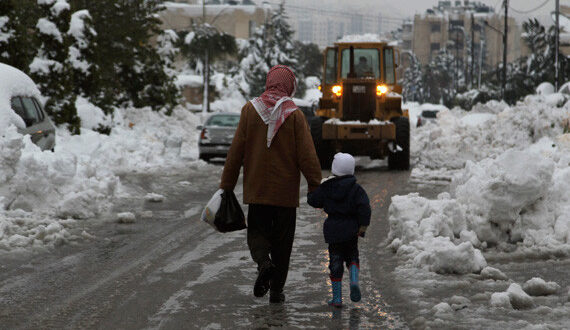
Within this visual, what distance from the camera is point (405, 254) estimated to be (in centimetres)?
812

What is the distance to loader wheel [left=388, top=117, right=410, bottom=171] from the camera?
20.5 m

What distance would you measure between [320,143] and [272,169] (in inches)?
566

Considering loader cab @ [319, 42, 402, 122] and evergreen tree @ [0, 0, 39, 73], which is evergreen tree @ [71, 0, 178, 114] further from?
loader cab @ [319, 42, 402, 122]

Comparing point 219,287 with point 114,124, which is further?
point 114,124

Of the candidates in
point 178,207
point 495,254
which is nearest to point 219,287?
point 495,254

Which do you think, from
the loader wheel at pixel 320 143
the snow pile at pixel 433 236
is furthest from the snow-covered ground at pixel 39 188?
the loader wheel at pixel 320 143

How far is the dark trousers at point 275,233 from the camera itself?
6227mm

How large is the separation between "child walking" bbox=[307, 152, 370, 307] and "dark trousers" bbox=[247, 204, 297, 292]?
295 mm

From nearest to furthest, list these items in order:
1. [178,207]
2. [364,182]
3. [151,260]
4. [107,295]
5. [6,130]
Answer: [107,295] < [151,260] < [6,130] < [178,207] < [364,182]

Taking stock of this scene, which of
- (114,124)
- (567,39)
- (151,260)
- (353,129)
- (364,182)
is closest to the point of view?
(151,260)

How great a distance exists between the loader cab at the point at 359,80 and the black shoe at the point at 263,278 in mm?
14395

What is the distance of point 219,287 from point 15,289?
1.57 m

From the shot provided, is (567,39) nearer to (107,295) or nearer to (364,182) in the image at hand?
(364,182)

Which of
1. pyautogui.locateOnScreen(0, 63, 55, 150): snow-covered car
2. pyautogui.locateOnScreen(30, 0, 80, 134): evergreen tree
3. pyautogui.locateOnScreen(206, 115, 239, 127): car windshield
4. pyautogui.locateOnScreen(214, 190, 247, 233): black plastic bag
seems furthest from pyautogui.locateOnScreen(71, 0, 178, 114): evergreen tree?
pyautogui.locateOnScreen(214, 190, 247, 233): black plastic bag
